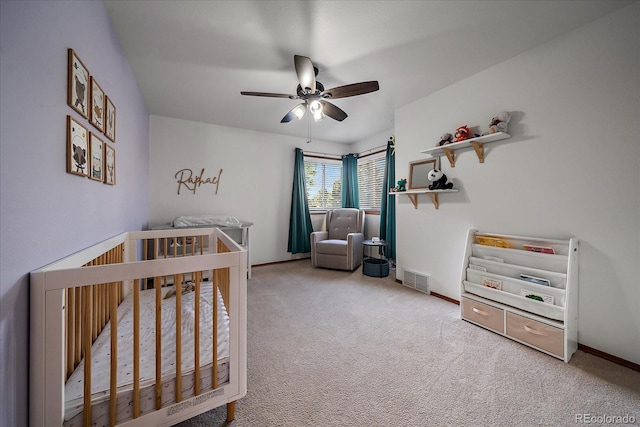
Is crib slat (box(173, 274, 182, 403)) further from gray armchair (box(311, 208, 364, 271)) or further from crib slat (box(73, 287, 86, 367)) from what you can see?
gray armchair (box(311, 208, 364, 271))

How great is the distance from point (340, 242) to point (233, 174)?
208 cm

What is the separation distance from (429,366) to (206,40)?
9.26ft

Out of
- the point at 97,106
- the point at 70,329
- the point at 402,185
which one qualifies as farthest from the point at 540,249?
the point at 97,106

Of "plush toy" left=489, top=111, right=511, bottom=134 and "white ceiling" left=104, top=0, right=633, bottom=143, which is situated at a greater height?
"white ceiling" left=104, top=0, right=633, bottom=143

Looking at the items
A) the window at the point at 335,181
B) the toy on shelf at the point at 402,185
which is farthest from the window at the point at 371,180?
the toy on shelf at the point at 402,185

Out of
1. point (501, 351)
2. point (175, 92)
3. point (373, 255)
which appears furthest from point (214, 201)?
point (501, 351)

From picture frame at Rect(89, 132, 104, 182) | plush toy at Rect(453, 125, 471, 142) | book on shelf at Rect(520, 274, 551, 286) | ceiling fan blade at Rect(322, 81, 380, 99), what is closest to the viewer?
picture frame at Rect(89, 132, 104, 182)

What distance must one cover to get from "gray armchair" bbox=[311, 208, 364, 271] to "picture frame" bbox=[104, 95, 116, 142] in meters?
2.78

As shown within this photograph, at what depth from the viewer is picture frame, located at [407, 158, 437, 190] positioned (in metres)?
2.69

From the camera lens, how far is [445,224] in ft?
8.36

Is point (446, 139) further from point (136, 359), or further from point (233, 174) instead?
point (233, 174)

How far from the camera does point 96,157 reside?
1.34 meters

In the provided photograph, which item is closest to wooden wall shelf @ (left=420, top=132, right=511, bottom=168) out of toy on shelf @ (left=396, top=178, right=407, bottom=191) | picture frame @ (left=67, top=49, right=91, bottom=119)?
toy on shelf @ (left=396, top=178, right=407, bottom=191)

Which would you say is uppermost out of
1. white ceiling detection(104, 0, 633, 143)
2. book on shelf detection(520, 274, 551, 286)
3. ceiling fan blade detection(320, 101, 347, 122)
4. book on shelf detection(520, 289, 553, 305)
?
white ceiling detection(104, 0, 633, 143)
